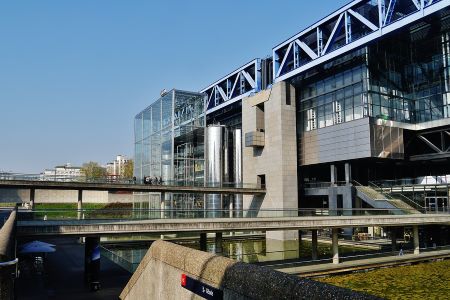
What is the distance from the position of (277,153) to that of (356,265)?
27.7 m

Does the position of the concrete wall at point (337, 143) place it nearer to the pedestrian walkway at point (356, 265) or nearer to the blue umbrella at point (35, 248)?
the pedestrian walkway at point (356, 265)

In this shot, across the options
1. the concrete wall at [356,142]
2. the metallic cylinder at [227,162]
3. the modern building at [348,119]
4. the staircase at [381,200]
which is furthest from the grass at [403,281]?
the metallic cylinder at [227,162]

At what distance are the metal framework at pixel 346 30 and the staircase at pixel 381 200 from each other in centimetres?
1690

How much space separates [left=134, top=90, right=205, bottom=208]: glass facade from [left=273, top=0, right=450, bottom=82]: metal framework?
13398 mm

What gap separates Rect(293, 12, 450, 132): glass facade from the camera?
47969 mm

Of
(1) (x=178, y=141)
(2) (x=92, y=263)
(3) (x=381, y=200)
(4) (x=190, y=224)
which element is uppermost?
(1) (x=178, y=141)

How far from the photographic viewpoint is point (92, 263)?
2336 cm

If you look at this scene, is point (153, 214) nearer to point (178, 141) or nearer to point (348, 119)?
point (348, 119)

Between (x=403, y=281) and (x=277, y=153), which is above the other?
(x=277, y=153)

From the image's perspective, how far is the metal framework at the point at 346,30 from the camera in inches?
1688

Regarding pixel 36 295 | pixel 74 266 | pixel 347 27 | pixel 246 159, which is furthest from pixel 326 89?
pixel 36 295

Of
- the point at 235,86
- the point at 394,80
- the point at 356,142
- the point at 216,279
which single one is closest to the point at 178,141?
the point at 235,86

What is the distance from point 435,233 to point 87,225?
111ft

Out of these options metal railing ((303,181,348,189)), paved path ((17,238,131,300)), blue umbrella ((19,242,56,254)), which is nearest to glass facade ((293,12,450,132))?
metal railing ((303,181,348,189))
